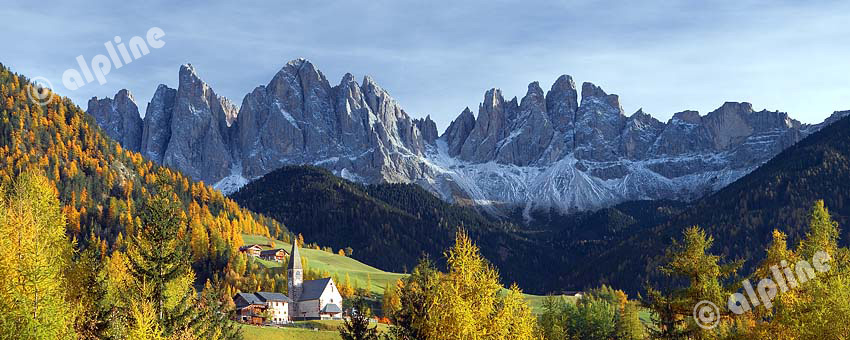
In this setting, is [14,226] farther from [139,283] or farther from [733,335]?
[733,335]

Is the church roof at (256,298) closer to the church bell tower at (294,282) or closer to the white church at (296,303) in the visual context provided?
the white church at (296,303)

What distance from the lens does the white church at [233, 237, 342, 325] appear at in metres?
154

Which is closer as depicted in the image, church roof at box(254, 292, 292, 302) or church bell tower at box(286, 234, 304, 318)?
church roof at box(254, 292, 292, 302)

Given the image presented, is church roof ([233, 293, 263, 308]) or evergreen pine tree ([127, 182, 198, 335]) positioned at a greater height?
church roof ([233, 293, 263, 308])

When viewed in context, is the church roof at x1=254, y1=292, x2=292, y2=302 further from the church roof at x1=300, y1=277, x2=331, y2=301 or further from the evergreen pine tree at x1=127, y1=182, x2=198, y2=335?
the evergreen pine tree at x1=127, y1=182, x2=198, y2=335

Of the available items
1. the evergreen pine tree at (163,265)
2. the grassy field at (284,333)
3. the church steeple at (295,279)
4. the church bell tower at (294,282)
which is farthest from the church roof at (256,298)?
the evergreen pine tree at (163,265)

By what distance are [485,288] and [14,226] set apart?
25031 mm

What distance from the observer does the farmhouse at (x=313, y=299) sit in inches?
6240

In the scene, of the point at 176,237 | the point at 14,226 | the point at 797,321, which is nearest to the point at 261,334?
the point at 176,237

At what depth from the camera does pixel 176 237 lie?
5297 cm

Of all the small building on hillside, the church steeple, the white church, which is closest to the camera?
the small building on hillside

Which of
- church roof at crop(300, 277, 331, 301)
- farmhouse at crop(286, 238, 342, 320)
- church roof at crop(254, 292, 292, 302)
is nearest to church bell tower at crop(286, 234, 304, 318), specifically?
farmhouse at crop(286, 238, 342, 320)

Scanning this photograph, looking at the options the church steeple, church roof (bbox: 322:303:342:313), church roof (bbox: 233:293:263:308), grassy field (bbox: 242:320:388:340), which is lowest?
grassy field (bbox: 242:320:388:340)

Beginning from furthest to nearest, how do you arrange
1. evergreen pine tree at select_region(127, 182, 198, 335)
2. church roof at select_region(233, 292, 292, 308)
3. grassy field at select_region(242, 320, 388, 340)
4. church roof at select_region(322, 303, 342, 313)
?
church roof at select_region(322, 303, 342, 313) → church roof at select_region(233, 292, 292, 308) → grassy field at select_region(242, 320, 388, 340) → evergreen pine tree at select_region(127, 182, 198, 335)
